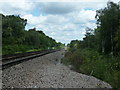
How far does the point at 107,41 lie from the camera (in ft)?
111

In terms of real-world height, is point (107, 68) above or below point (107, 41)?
below

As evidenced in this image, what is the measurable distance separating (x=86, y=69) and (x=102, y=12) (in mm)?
21295

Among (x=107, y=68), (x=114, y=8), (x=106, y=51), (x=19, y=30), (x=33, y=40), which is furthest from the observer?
(x=33, y=40)

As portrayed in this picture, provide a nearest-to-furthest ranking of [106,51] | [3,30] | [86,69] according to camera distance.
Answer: [86,69], [106,51], [3,30]

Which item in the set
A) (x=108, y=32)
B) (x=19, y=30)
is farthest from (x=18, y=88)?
(x=19, y=30)

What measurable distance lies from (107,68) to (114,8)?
19120mm

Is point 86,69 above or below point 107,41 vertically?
below

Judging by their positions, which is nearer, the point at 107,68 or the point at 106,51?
the point at 107,68

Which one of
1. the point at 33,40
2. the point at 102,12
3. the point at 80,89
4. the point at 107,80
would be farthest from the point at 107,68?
the point at 33,40

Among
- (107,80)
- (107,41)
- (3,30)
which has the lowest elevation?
(107,80)

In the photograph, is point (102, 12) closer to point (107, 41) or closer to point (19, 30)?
point (107, 41)

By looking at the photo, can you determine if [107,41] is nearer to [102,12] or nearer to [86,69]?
[102,12]

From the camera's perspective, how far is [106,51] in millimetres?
34312

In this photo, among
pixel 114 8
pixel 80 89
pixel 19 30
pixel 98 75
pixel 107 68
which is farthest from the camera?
pixel 19 30
